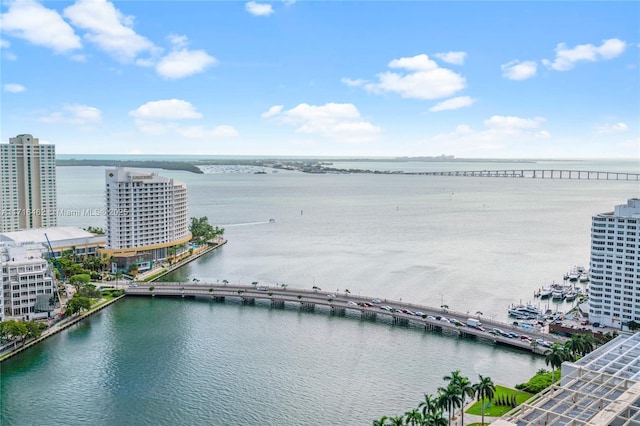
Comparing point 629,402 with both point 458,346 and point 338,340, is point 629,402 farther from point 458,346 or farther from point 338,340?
point 338,340

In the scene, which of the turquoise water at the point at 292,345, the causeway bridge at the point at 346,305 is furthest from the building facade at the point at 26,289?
the causeway bridge at the point at 346,305

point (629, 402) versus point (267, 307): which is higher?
point (629, 402)

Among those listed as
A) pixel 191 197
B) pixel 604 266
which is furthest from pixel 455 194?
pixel 604 266

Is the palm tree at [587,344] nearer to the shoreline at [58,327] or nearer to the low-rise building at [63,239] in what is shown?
the shoreline at [58,327]

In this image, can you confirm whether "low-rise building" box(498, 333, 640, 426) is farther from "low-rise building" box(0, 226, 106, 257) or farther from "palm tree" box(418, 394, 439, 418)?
"low-rise building" box(0, 226, 106, 257)

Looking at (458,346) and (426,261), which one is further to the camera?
(426,261)

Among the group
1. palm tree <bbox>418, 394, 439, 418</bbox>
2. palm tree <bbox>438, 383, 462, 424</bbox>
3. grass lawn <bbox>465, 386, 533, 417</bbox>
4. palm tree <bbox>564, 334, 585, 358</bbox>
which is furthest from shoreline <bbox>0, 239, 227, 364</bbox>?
palm tree <bbox>564, 334, 585, 358</bbox>
